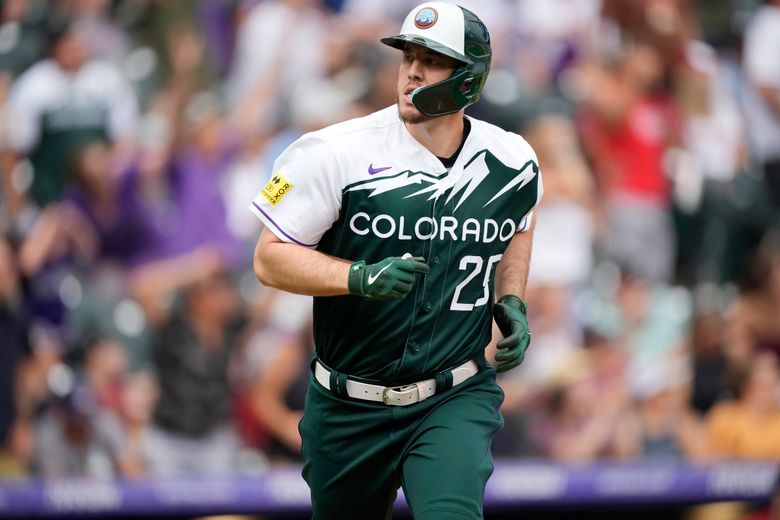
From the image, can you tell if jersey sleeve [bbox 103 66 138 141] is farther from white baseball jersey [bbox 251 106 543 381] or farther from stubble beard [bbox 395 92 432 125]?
stubble beard [bbox 395 92 432 125]

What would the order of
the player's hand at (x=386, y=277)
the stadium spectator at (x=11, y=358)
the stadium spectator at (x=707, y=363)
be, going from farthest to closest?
the stadium spectator at (x=707, y=363) < the stadium spectator at (x=11, y=358) < the player's hand at (x=386, y=277)

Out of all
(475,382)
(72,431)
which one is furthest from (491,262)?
(72,431)

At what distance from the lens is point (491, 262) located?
13.0 ft

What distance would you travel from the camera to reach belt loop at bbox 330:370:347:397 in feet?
12.7

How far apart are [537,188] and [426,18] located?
69 centimetres

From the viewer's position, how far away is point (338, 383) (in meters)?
3.89

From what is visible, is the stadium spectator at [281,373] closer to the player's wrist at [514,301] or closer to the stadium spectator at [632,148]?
the stadium spectator at [632,148]

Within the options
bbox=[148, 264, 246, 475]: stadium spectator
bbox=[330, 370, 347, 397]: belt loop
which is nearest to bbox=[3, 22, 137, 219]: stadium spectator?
bbox=[148, 264, 246, 475]: stadium spectator

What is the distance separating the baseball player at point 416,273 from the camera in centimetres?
372

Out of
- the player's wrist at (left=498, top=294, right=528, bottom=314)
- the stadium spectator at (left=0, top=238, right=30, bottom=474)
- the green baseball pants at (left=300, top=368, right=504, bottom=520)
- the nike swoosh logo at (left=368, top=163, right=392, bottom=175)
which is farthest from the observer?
the stadium spectator at (left=0, top=238, right=30, bottom=474)

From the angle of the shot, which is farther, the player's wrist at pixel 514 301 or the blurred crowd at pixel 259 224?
the blurred crowd at pixel 259 224

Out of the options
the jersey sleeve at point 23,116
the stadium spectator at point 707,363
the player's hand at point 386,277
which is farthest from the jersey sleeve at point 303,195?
the stadium spectator at point 707,363

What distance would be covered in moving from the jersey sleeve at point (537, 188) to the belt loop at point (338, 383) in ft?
2.59

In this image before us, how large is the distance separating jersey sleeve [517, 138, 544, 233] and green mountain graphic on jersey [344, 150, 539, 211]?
2 centimetres
